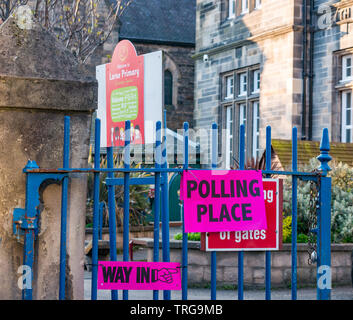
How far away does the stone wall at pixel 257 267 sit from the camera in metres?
9.10

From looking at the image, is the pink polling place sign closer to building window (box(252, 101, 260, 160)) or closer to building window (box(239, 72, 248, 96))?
building window (box(252, 101, 260, 160))

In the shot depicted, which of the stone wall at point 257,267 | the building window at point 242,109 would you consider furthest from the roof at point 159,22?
the stone wall at point 257,267

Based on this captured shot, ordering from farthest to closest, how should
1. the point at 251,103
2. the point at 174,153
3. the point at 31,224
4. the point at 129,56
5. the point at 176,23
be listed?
the point at 176,23 < the point at 251,103 < the point at 174,153 < the point at 129,56 < the point at 31,224

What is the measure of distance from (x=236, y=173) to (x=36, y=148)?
3.79 feet

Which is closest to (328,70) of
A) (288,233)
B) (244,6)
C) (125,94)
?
(244,6)

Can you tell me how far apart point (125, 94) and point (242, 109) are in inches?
540

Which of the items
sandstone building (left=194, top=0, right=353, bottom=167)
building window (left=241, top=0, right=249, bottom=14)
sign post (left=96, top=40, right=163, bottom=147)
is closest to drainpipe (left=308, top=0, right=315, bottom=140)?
sandstone building (left=194, top=0, right=353, bottom=167)

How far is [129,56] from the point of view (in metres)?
8.75

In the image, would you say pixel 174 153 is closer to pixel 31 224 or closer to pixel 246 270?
pixel 246 270

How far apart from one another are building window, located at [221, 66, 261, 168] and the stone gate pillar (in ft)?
53.8

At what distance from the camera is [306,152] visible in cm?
1438

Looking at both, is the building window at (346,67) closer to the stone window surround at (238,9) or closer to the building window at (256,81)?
the building window at (256,81)

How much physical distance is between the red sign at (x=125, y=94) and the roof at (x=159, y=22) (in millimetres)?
21430

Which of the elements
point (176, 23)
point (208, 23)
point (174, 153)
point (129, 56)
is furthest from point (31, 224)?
point (176, 23)
